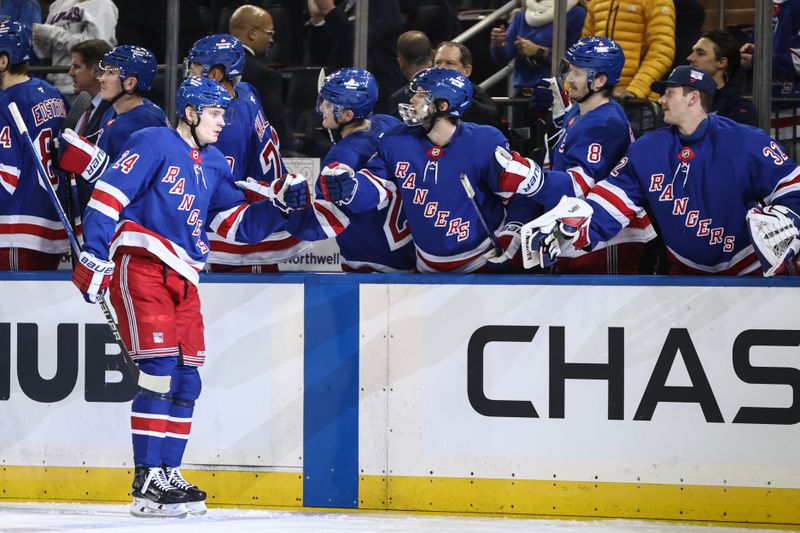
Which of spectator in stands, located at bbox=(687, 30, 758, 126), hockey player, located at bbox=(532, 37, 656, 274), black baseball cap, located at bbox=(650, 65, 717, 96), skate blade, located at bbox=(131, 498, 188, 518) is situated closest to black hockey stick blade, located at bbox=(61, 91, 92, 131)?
skate blade, located at bbox=(131, 498, 188, 518)

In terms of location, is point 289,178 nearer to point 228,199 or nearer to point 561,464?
point 228,199

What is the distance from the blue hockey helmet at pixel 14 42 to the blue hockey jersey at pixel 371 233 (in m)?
1.40

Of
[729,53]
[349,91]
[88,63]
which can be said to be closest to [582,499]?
[349,91]

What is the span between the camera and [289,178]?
4.34m

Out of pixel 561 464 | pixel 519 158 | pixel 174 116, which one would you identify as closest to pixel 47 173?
pixel 174 116

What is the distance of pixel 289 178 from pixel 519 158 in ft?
2.62

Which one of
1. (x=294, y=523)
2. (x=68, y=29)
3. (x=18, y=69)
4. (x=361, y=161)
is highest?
(x=68, y=29)

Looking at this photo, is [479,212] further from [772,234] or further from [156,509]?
[156,509]

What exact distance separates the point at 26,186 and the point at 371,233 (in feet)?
4.67

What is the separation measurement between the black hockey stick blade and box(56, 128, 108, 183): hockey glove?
1.69ft

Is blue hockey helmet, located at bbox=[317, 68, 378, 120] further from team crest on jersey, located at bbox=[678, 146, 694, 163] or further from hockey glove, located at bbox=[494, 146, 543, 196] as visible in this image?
team crest on jersey, located at bbox=[678, 146, 694, 163]

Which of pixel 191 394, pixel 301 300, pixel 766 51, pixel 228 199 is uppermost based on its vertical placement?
pixel 766 51

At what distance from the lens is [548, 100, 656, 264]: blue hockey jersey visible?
4539 millimetres

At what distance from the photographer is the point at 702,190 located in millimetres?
4355
